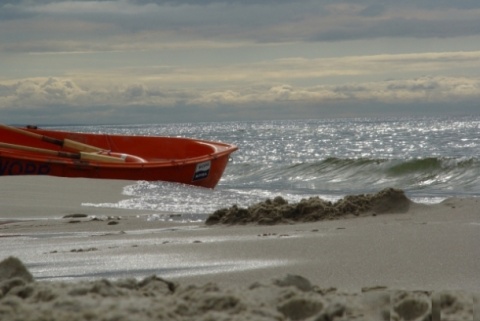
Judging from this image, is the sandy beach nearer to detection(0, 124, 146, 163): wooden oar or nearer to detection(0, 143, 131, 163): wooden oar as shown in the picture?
detection(0, 143, 131, 163): wooden oar

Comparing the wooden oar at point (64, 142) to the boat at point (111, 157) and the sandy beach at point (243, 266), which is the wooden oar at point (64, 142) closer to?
the boat at point (111, 157)

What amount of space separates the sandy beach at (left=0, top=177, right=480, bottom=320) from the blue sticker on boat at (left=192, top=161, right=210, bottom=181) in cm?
380

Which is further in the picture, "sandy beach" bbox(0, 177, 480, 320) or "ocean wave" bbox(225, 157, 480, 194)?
"ocean wave" bbox(225, 157, 480, 194)

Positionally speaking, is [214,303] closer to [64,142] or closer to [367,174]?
[64,142]

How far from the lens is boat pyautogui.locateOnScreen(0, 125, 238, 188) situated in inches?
437

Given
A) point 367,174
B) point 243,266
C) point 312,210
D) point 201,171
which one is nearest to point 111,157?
point 201,171

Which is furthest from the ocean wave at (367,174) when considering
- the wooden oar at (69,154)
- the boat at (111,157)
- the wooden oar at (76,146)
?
the wooden oar at (69,154)

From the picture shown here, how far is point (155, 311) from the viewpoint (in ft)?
8.66

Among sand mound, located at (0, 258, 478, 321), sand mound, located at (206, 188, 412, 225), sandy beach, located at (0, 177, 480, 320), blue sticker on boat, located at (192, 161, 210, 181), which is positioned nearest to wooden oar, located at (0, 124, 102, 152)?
blue sticker on boat, located at (192, 161, 210, 181)

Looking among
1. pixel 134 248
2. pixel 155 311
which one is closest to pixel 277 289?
Answer: pixel 155 311

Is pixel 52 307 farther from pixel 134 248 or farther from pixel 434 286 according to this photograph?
pixel 134 248

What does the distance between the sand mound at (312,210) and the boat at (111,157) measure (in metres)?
4.84

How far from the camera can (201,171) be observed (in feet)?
38.2

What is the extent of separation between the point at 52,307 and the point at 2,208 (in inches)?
213
